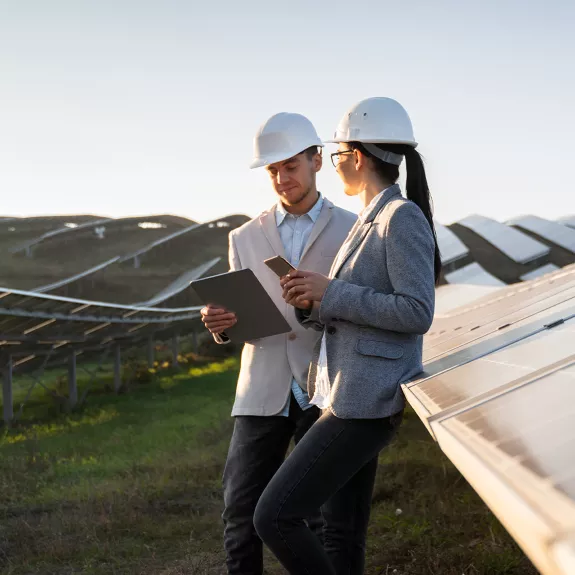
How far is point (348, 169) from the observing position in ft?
9.71

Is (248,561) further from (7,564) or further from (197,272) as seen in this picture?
(197,272)

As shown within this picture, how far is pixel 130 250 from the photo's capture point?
174ft

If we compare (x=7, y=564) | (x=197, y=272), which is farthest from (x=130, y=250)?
(x=7, y=564)

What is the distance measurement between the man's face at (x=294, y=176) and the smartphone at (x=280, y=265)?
25.3 inches

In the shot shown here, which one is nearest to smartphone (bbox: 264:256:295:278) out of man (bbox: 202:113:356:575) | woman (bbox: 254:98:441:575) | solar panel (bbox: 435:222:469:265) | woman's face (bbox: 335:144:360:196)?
woman (bbox: 254:98:441:575)

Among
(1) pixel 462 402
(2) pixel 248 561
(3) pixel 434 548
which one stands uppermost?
(1) pixel 462 402

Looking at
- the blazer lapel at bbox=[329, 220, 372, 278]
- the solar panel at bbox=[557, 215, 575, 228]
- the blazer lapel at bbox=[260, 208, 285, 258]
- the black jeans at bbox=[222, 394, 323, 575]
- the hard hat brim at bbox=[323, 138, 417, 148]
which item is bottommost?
the solar panel at bbox=[557, 215, 575, 228]

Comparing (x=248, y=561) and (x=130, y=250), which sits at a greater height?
(x=248, y=561)

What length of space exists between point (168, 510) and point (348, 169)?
200 inches

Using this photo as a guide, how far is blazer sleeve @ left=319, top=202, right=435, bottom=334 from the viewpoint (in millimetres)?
2617

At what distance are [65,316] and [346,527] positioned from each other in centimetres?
1172

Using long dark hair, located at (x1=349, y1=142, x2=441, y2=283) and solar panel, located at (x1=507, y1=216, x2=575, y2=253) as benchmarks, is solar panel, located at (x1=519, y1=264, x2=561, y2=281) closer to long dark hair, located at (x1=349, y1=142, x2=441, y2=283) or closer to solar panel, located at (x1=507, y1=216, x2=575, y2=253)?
solar panel, located at (x1=507, y1=216, x2=575, y2=253)

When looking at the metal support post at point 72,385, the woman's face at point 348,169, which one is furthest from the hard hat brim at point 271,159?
the metal support post at point 72,385

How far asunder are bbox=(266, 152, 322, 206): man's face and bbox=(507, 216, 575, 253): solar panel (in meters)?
28.1
